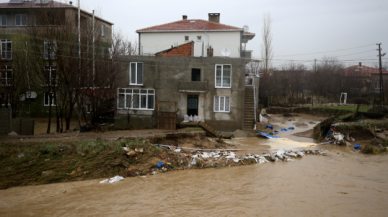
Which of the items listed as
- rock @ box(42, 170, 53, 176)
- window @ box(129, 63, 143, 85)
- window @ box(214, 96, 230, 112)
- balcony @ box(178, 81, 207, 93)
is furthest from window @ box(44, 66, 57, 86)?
window @ box(214, 96, 230, 112)

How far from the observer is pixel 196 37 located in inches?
1201

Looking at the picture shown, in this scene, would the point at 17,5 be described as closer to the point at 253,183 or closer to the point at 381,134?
the point at 253,183

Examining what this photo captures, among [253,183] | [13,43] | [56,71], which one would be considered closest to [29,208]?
[253,183]

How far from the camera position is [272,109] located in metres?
40.1

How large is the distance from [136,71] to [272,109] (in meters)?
24.2

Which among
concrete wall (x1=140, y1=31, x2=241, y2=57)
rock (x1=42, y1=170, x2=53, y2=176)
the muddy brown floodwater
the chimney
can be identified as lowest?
the muddy brown floodwater

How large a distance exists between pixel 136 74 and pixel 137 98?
1831 mm

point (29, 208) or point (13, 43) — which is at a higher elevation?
point (13, 43)

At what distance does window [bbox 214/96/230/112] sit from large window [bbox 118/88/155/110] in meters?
4.82

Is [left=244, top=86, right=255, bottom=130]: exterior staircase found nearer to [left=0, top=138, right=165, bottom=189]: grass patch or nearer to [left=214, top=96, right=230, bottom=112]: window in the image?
[left=214, top=96, right=230, bottom=112]: window

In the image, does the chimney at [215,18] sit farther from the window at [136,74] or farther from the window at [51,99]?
the window at [51,99]

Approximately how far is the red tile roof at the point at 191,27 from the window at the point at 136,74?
10.1 m

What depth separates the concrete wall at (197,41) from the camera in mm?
29969

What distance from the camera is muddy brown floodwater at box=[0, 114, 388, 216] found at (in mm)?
8812
